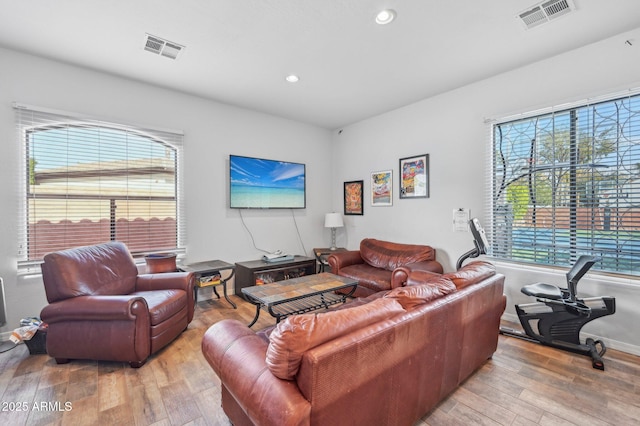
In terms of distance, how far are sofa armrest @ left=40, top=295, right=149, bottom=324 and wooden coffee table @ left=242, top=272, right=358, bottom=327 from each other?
0.90 metres

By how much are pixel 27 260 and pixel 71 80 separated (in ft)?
6.25

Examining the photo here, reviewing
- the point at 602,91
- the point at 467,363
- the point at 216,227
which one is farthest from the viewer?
the point at 216,227

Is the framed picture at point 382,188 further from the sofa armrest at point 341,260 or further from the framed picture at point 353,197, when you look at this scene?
the sofa armrest at point 341,260

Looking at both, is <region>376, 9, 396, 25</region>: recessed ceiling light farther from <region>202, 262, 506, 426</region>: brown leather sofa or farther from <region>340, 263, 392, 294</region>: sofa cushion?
<region>340, 263, 392, 294</region>: sofa cushion

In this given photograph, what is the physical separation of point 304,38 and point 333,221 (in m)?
2.95

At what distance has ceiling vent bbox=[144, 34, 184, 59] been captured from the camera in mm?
2508

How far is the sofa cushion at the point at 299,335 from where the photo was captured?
1.10 metres

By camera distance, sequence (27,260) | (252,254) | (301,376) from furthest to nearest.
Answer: (252,254) < (27,260) < (301,376)

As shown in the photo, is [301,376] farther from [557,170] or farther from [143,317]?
[557,170]

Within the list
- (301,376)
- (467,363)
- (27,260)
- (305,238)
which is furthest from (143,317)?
(305,238)

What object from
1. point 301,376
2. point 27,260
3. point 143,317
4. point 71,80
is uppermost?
point 71,80

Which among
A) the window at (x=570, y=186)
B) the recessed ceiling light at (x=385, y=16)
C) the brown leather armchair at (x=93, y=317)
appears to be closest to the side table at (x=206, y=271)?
the brown leather armchair at (x=93, y=317)

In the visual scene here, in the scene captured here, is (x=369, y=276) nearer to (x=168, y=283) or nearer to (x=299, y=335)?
(x=168, y=283)

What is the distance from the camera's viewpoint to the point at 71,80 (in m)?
2.95
